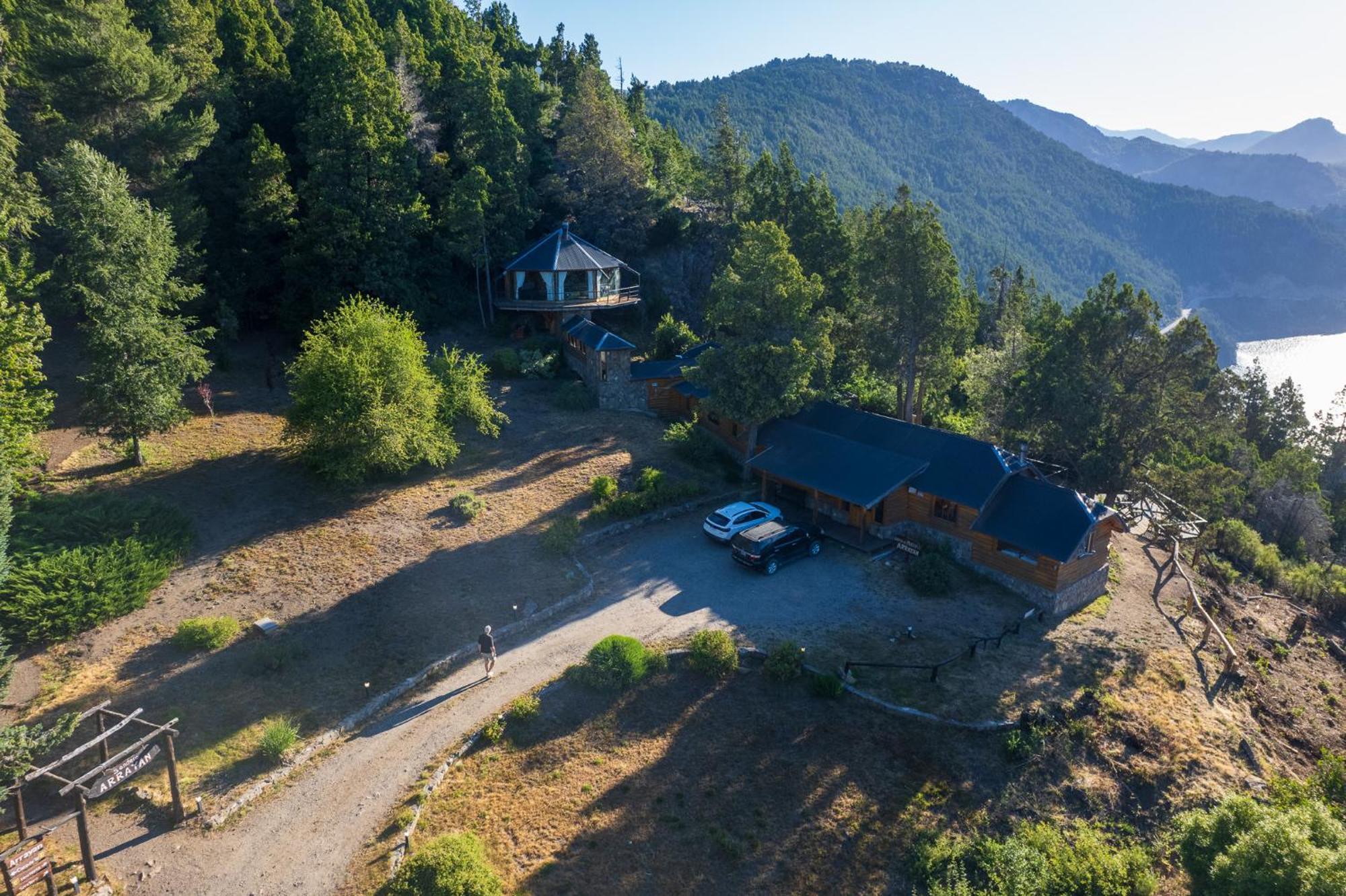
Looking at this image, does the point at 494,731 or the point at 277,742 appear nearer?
the point at 277,742

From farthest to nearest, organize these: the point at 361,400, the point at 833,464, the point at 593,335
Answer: the point at 593,335, the point at 833,464, the point at 361,400

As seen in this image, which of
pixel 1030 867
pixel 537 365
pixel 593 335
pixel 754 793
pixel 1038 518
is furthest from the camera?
pixel 537 365

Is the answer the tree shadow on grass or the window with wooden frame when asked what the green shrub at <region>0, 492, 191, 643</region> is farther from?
the window with wooden frame

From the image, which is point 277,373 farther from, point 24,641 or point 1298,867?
point 1298,867

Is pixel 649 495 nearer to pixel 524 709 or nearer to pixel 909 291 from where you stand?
pixel 524 709

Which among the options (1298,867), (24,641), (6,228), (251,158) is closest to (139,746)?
(24,641)

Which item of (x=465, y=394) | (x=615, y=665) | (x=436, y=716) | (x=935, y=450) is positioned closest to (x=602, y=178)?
(x=465, y=394)
